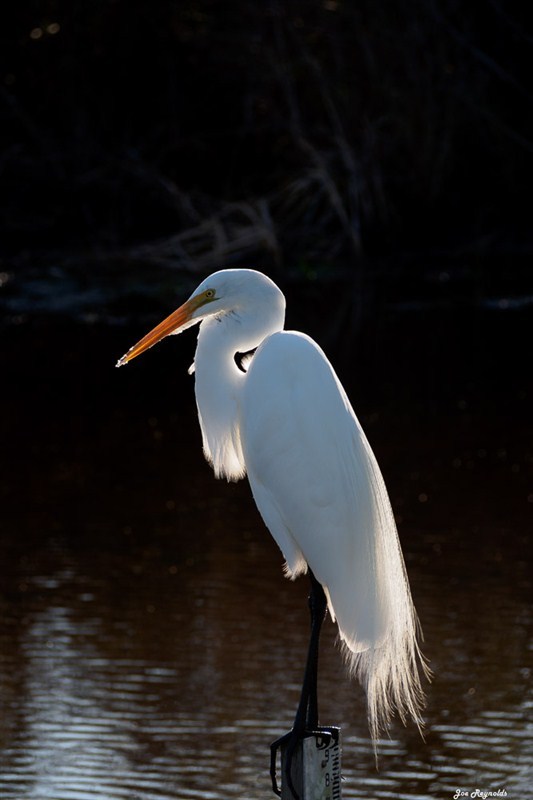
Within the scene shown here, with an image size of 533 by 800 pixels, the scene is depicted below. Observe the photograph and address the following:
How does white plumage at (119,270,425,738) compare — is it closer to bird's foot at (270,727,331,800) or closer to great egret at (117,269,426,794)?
great egret at (117,269,426,794)

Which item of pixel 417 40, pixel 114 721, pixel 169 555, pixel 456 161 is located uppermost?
pixel 114 721

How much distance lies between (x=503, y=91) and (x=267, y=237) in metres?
3.57

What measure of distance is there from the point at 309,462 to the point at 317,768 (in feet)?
2.09

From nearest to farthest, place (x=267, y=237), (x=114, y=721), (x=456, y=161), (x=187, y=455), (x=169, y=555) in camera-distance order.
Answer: (x=114, y=721)
(x=169, y=555)
(x=187, y=455)
(x=267, y=237)
(x=456, y=161)

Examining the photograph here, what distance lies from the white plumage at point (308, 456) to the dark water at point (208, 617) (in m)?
1.10

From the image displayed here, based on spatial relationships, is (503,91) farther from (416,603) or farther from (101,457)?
(416,603)

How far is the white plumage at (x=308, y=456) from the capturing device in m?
3.06

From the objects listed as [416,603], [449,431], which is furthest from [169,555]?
[449,431]

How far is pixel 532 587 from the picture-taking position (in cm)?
541

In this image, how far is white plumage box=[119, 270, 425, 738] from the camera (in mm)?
3057

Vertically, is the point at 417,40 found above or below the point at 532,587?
below

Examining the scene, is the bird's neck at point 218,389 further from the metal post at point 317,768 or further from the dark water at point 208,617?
the dark water at point 208,617

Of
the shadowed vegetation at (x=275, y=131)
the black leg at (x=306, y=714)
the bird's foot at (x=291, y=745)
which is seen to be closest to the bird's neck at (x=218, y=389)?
the black leg at (x=306, y=714)

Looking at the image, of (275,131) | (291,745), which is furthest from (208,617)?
(275,131)
